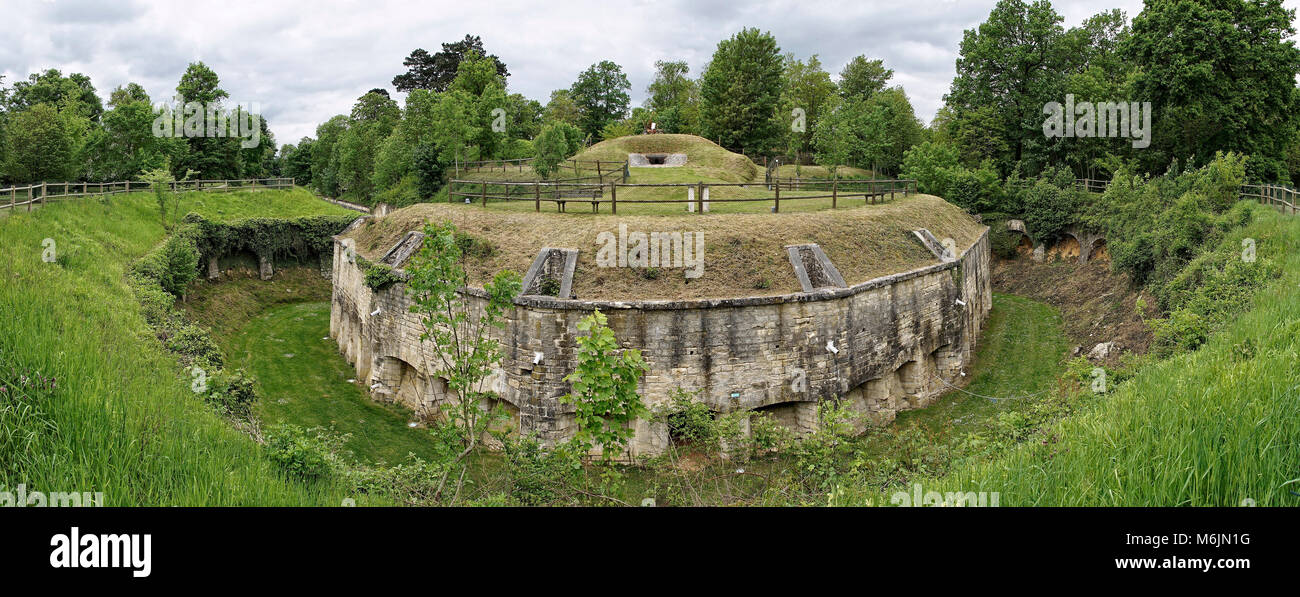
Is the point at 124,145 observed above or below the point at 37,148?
above

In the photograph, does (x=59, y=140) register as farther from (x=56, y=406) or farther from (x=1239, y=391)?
(x=1239, y=391)

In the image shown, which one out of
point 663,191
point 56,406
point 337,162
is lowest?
point 56,406

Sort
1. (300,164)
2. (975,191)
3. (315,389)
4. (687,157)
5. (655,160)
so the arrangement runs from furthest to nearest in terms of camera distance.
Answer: (300,164) < (655,160) < (687,157) < (975,191) < (315,389)

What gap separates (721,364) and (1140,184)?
25518 millimetres

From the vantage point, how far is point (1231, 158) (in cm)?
2456

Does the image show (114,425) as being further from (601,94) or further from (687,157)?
(601,94)

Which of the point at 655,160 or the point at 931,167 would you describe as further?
the point at 655,160

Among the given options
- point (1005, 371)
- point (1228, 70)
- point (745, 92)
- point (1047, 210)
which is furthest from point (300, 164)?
point (1228, 70)

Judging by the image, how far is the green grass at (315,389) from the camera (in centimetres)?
1831
